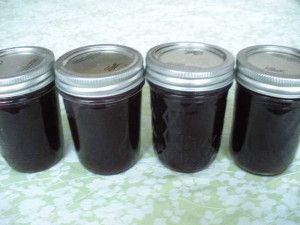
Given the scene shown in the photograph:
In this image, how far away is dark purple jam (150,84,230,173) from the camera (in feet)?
2.10

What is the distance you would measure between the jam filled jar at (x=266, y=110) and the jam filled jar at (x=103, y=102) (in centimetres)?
20

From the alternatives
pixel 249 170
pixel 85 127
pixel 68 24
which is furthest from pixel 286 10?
pixel 85 127

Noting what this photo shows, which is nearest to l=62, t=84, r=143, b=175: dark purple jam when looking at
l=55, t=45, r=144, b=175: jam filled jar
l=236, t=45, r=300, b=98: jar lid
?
l=55, t=45, r=144, b=175: jam filled jar

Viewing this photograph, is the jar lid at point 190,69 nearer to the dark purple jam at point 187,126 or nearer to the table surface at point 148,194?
the dark purple jam at point 187,126

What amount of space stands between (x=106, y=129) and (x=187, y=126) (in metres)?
0.15

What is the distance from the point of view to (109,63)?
2.28 feet

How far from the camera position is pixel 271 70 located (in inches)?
25.3

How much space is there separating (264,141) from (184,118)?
0.53ft

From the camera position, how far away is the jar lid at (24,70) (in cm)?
63

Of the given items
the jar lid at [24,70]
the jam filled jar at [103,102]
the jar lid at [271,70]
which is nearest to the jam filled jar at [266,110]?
the jar lid at [271,70]

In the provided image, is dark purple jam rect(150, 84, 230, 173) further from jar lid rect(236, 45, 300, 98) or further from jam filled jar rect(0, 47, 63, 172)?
jam filled jar rect(0, 47, 63, 172)

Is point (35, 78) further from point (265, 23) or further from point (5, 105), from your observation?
point (265, 23)

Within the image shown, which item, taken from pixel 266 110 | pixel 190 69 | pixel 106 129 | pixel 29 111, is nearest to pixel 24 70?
pixel 29 111

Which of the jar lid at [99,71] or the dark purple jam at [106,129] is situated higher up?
the jar lid at [99,71]
